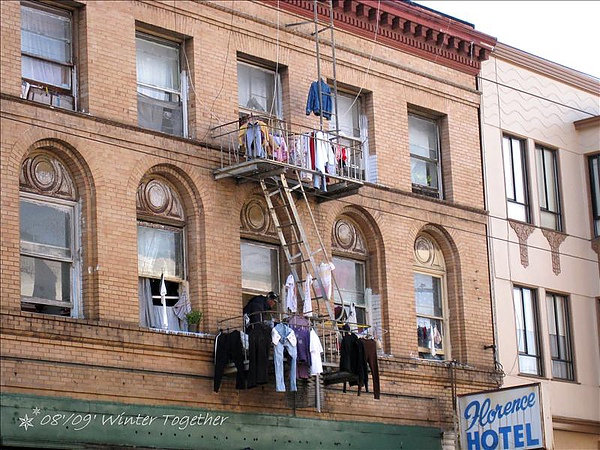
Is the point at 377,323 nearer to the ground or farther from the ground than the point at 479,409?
farther from the ground

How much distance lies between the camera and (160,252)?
1060 inches

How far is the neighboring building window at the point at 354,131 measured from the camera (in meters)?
30.7

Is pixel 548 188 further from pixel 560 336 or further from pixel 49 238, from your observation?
pixel 49 238

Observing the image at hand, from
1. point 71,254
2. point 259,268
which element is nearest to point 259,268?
point 259,268

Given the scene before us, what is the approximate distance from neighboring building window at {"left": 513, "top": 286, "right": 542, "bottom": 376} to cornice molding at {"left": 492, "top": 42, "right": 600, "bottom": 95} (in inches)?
224

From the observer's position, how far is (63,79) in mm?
25969

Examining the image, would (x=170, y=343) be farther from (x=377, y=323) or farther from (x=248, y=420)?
(x=377, y=323)

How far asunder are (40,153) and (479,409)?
440 inches

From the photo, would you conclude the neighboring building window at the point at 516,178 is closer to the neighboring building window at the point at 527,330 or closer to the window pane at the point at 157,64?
the neighboring building window at the point at 527,330

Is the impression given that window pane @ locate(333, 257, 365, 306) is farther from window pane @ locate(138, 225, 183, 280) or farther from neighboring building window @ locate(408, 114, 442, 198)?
window pane @ locate(138, 225, 183, 280)

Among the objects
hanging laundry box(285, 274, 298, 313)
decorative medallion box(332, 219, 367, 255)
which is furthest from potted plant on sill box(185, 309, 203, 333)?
decorative medallion box(332, 219, 367, 255)

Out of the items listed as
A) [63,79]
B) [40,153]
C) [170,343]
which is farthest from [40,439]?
[63,79]

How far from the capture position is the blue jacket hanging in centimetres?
2928

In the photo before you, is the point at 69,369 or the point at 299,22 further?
the point at 299,22
